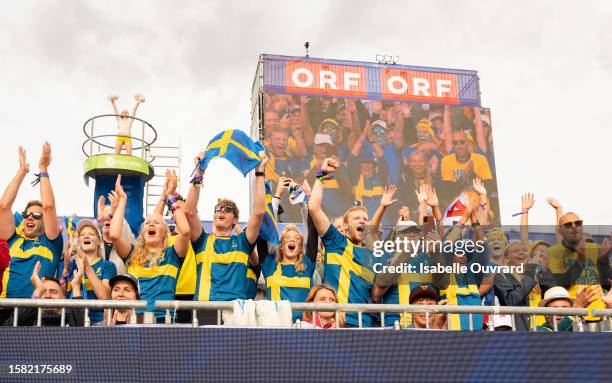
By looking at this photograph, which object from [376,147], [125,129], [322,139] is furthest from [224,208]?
[376,147]

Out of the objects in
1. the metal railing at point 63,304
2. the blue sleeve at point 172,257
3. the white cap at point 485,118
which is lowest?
the metal railing at point 63,304

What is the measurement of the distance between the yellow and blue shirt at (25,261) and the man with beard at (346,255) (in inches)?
92.1

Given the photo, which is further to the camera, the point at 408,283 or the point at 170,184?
the point at 170,184

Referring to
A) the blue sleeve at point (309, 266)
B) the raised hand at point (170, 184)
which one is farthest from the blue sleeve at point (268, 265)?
the raised hand at point (170, 184)

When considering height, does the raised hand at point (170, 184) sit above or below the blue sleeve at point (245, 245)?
above

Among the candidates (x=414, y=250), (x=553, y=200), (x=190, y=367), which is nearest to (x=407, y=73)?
(x=553, y=200)

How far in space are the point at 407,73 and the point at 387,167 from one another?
4.54 metres

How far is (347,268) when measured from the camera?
6.18m

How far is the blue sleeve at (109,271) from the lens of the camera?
6328 millimetres

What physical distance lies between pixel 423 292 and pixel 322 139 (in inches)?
675

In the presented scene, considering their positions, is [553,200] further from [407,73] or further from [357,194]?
[407,73]

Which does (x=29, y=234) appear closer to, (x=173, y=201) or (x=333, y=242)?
(x=173, y=201)

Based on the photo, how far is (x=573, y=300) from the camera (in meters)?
5.64

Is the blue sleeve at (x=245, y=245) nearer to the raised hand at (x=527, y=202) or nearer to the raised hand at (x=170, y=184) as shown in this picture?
the raised hand at (x=170, y=184)
